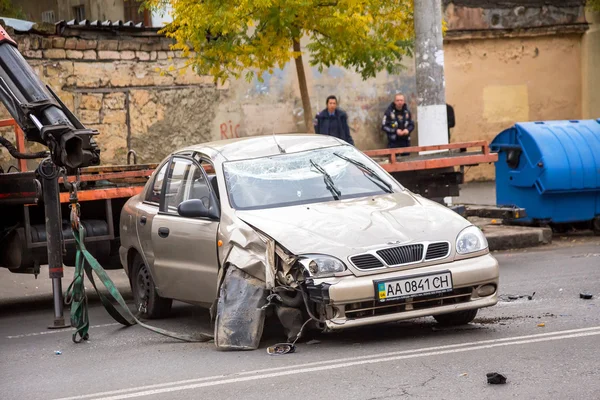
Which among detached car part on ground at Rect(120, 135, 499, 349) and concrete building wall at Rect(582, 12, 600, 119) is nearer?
detached car part on ground at Rect(120, 135, 499, 349)

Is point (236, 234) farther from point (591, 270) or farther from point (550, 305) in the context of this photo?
point (591, 270)

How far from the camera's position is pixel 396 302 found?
750cm

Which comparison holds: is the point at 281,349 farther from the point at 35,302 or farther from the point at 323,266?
the point at 35,302

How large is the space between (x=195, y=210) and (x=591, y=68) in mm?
18331

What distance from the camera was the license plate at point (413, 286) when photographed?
24.4 ft

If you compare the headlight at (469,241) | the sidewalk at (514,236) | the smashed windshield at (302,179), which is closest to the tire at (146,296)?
the smashed windshield at (302,179)

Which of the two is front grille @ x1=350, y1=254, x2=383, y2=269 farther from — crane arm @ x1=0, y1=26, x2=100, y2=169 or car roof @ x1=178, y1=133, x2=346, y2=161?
crane arm @ x1=0, y1=26, x2=100, y2=169

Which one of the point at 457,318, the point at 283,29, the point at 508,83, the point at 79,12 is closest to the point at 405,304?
the point at 457,318

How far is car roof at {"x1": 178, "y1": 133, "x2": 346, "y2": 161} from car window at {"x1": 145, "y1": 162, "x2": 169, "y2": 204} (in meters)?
0.48

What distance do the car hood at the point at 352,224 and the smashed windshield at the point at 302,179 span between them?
200mm

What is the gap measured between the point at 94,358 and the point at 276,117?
49.2 ft

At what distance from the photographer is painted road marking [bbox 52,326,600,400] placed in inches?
261

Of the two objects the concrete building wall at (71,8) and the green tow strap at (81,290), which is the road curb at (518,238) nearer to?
the green tow strap at (81,290)

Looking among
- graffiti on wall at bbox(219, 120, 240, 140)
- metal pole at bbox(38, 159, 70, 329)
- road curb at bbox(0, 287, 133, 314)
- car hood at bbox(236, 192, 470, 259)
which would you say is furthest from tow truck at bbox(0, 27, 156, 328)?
graffiti on wall at bbox(219, 120, 240, 140)
